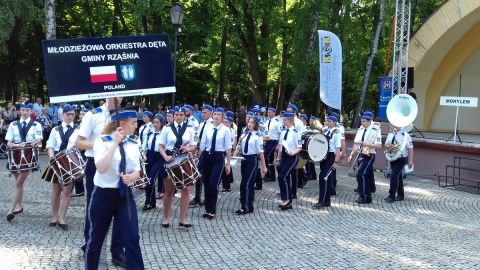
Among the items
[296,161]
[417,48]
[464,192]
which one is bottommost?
[464,192]

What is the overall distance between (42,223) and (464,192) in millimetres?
10289

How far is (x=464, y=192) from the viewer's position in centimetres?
1414

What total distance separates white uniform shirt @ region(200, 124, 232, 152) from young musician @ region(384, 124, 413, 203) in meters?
4.27

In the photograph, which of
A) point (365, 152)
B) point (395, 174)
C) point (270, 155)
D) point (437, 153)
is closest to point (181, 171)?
point (365, 152)

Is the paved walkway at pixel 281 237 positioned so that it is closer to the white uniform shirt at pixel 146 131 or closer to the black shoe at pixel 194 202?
the black shoe at pixel 194 202

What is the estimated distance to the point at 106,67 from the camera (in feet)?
18.7

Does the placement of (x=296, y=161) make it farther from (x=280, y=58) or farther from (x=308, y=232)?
(x=280, y=58)

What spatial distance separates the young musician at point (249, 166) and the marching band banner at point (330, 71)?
6.07 m

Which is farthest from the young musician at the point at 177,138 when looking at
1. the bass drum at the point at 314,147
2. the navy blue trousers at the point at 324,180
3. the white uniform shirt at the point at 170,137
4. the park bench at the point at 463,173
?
the park bench at the point at 463,173

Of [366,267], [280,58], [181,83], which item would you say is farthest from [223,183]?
[280,58]

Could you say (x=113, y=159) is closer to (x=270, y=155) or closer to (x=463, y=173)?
(x=270, y=155)

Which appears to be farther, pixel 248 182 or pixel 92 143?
pixel 248 182

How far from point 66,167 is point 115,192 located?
2991 mm

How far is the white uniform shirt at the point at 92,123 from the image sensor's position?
689 cm
